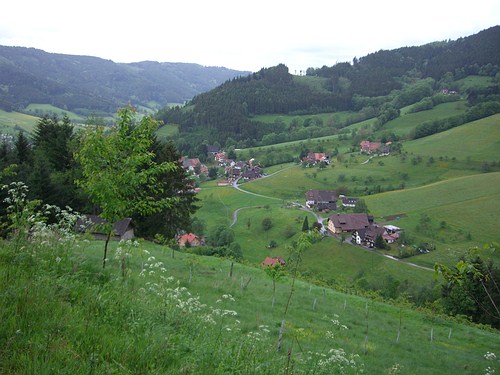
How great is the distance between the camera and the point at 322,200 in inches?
3647

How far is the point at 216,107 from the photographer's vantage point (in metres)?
191

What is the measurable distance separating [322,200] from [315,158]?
40658 mm

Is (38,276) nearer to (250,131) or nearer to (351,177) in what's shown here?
(351,177)

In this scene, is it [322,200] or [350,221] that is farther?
[322,200]

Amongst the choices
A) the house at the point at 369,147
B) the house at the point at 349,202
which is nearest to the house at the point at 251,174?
the house at the point at 349,202

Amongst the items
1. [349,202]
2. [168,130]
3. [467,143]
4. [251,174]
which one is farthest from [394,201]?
[168,130]

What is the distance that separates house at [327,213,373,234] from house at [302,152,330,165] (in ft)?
163

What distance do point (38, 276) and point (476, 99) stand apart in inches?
8159

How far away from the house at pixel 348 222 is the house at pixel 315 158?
163 ft

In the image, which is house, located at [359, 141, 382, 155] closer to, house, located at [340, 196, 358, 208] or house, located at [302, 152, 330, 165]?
house, located at [302, 152, 330, 165]

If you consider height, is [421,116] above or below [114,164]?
above

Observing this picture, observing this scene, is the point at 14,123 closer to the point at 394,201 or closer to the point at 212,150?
the point at 212,150

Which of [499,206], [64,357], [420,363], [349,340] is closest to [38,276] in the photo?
[64,357]

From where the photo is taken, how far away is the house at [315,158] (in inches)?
5005
